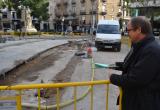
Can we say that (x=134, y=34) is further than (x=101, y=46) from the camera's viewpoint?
No

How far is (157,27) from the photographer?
65.1 meters

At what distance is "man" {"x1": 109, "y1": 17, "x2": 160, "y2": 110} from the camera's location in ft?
12.8

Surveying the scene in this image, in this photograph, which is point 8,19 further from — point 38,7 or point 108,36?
point 108,36

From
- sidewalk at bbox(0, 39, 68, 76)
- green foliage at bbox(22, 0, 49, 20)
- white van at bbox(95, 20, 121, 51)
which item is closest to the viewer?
sidewalk at bbox(0, 39, 68, 76)

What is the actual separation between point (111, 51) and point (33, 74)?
16198 mm

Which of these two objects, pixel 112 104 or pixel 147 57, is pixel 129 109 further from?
pixel 112 104

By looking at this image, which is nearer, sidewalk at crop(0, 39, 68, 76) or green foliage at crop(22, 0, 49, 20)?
sidewalk at crop(0, 39, 68, 76)

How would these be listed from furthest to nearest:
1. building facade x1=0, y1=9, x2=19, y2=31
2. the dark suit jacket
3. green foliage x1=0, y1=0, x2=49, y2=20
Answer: building facade x1=0, y1=9, x2=19, y2=31 → green foliage x1=0, y1=0, x2=49, y2=20 → the dark suit jacket

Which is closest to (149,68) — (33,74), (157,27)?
(33,74)

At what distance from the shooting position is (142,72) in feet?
12.8

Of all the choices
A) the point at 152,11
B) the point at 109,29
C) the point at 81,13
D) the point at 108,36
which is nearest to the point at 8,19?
the point at 81,13

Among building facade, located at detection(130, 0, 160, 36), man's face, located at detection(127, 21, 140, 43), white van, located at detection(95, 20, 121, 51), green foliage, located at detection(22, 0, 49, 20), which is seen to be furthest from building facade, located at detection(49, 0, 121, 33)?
man's face, located at detection(127, 21, 140, 43)

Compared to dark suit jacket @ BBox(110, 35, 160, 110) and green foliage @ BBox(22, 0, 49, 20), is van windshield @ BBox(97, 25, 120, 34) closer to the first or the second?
dark suit jacket @ BBox(110, 35, 160, 110)

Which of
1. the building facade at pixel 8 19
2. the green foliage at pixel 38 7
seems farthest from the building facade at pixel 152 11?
the building facade at pixel 8 19
